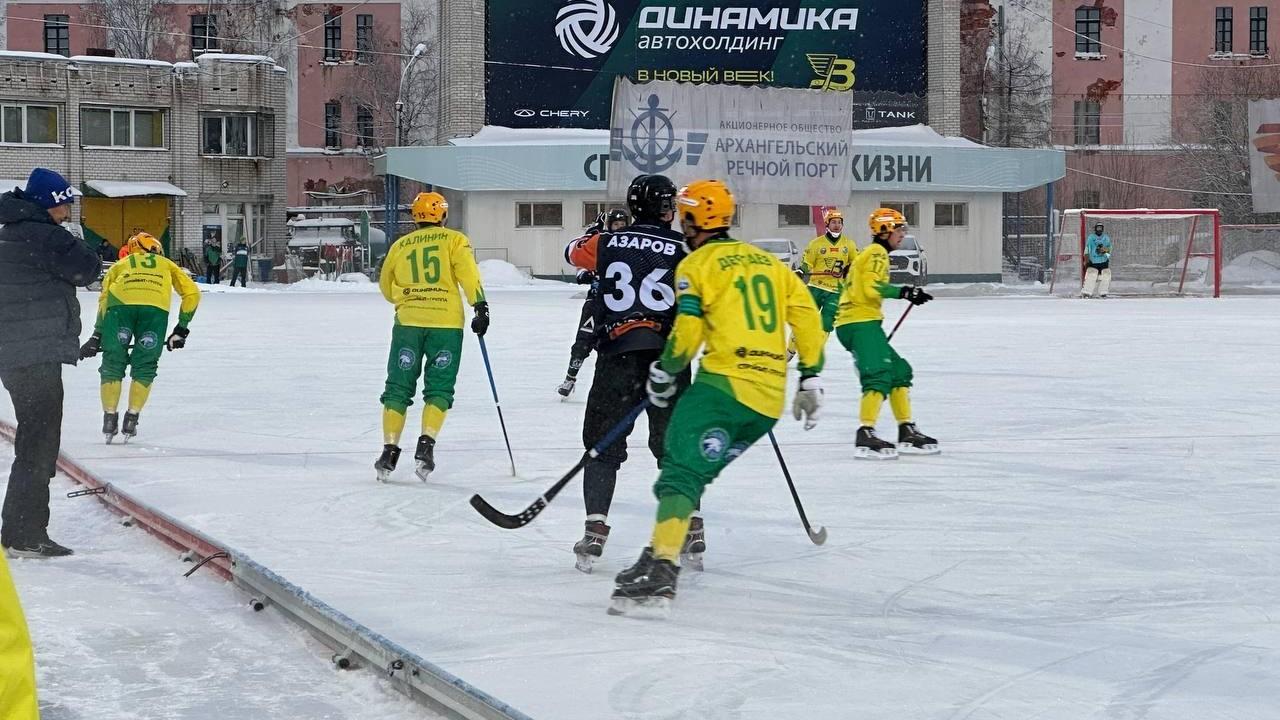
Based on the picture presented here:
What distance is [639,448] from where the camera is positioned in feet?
33.3

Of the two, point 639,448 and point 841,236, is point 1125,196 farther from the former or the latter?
point 639,448

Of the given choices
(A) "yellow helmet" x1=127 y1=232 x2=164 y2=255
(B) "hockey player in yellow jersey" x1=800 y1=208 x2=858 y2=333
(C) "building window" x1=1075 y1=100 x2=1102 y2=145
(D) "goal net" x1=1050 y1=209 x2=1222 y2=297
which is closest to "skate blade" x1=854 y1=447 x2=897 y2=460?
(A) "yellow helmet" x1=127 y1=232 x2=164 y2=255

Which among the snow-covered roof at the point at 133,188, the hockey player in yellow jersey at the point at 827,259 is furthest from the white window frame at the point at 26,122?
the hockey player in yellow jersey at the point at 827,259

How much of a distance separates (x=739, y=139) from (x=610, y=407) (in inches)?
1202

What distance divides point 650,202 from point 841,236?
10.1 metres

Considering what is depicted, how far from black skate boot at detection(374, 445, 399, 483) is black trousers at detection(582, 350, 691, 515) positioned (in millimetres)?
2499

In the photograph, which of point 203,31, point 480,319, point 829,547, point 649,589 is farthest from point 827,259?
point 203,31

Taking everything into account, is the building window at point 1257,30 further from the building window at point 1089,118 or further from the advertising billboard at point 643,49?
the advertising billboard at point 643,49

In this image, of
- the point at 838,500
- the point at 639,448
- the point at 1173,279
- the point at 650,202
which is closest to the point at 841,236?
the point at 639,448

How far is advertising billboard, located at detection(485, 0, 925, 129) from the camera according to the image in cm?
4428

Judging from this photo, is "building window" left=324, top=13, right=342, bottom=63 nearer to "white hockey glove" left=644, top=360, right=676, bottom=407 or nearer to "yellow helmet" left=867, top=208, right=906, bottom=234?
"yellow helmet" left=867, top=208, right=906, bottom=234

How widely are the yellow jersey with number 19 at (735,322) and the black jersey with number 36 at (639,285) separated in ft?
2.12

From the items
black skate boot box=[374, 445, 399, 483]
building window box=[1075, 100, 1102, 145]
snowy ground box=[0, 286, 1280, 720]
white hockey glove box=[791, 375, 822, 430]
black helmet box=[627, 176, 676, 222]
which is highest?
building window box=[1075, 100, 1102, 145]

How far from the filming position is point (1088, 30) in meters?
57.5
